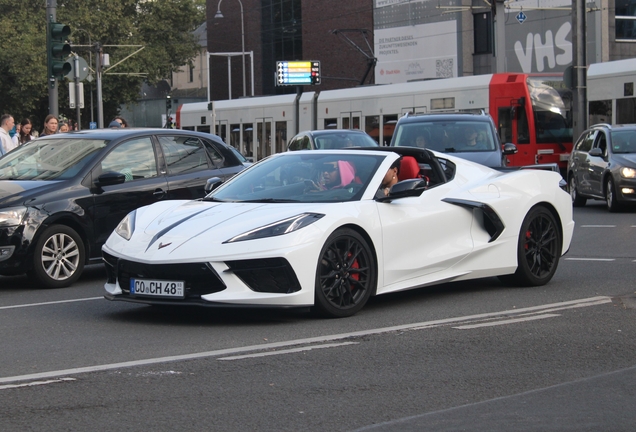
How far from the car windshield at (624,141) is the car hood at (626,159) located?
310mm

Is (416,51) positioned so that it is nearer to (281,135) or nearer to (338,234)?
(281,135)

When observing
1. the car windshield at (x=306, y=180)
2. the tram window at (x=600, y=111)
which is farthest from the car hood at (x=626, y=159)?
the car windshield at (x=306, y=180)

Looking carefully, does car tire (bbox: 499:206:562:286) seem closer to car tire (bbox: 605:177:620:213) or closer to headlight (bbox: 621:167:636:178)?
headlight (bbox: 621:167:636:178)

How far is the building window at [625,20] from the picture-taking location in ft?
153

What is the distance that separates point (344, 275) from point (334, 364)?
176cm

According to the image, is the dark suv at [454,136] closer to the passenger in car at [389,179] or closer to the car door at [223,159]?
the car door at [223,159]

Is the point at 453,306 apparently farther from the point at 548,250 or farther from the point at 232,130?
the point at 232,130

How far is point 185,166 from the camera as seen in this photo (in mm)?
11820

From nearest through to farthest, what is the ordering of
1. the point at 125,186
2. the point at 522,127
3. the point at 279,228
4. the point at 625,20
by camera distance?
the point at 279,228, the point at 125,186, the point at 522,127, the point at 625,20

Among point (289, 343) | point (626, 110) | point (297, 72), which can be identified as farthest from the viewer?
point (297, 72)

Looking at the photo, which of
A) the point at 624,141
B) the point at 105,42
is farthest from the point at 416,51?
the point at 624,141

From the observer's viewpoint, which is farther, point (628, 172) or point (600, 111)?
point (600, 111)

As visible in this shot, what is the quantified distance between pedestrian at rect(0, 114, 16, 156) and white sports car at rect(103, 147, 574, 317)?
7.74 m

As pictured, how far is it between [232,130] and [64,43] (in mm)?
23943
